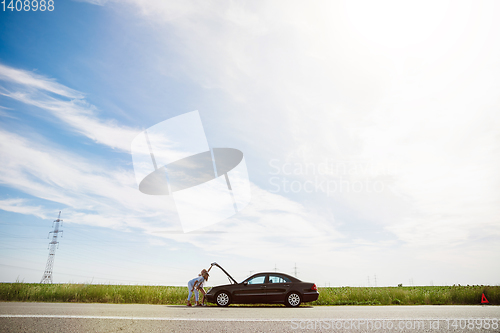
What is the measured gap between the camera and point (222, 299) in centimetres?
1420

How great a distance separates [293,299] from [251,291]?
197 centimetres

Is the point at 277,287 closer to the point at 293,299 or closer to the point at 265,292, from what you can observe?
the point at 265,292

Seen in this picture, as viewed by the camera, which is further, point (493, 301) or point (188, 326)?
point (493, 301)

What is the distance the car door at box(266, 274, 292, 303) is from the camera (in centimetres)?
1420

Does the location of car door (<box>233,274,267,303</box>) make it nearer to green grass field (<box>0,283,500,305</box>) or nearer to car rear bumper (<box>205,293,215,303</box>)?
car rear bumper (<box>205,293,215,303</box>)

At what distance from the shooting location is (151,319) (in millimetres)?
7984

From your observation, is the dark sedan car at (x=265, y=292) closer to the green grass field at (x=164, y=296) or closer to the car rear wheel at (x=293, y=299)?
the car rear wheel at (x=293, y=299)

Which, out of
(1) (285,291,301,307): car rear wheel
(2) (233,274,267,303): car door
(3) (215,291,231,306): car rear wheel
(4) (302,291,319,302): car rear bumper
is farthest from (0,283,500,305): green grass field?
(2) (233,274,267,303): car door

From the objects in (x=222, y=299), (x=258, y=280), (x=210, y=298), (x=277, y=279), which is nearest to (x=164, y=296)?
(x=210, y=298)

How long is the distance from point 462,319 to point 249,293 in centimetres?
850

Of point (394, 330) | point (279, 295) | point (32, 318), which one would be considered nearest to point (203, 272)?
point (279, 295)

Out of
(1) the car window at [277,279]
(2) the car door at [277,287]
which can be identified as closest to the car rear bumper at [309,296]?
(2) the car door at [277,287]

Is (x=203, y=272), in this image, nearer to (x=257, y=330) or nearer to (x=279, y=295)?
(x=279, y=295)

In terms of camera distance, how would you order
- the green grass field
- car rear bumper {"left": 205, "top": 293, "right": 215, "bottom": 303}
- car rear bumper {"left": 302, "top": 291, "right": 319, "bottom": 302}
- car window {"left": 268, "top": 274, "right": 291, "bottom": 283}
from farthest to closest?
the green grass field
car window {"left": 268, "top": 274, "right": 291, "bottom": 283}
car rear bumper {"left": 205, "top": 293, "right": 215, "bottom": 303}
car rear bumper {"left": 302, "top": 291, "right": 319, "bottom": 302}
